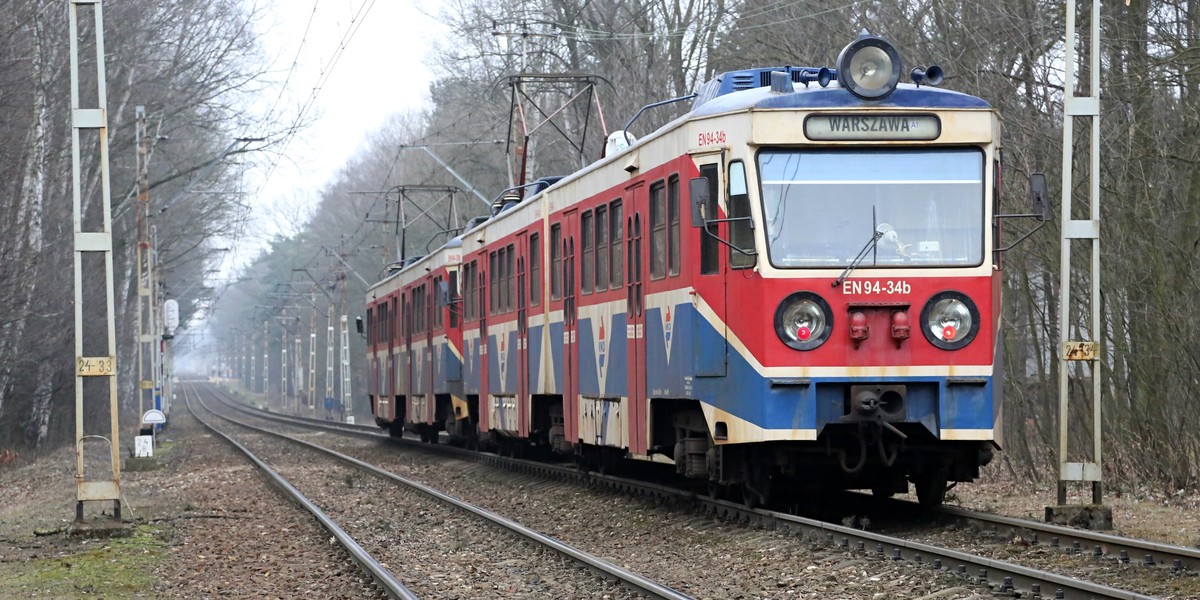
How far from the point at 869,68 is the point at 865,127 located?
47 centimetres

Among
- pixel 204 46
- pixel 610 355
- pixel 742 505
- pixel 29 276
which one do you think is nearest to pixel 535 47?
pixel 204 46

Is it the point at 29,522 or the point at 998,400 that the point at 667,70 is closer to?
the point at 29,522

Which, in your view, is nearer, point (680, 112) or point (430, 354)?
point (430, 354)

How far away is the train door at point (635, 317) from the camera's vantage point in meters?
13.4

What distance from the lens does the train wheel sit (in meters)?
12.1

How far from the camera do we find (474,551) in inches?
480

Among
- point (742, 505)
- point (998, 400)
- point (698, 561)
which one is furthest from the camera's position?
point (742, 505)

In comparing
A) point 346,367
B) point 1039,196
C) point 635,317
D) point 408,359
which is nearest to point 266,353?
point 346,367

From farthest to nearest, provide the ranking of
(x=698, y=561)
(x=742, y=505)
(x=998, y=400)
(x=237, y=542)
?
(x=237, y=542), (x=742, y=505), (x=998, y=400), (x=698, y=561)

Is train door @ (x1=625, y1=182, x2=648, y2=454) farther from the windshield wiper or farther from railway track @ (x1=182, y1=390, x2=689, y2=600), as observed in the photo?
the windshield wiper

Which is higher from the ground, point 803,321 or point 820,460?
point 803,321

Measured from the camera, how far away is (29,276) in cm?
2927

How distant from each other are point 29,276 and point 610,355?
18.1 m

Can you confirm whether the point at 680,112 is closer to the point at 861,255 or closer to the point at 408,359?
the point at 408,359
